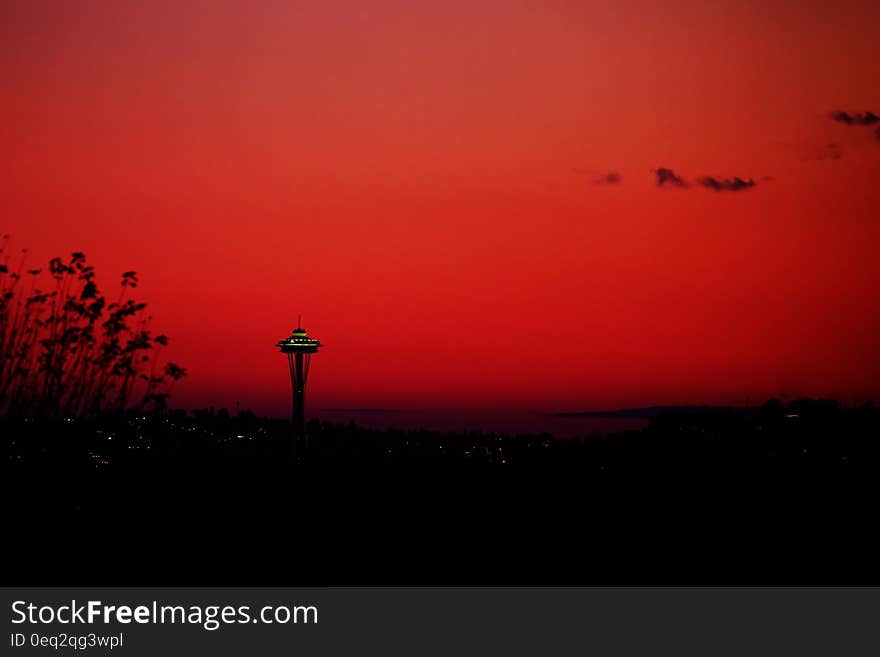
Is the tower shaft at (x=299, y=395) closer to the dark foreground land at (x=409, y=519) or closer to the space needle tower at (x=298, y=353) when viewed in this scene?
the space needle tower at (x=298, y=353)

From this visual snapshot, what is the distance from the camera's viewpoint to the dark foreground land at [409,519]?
11.3 metres

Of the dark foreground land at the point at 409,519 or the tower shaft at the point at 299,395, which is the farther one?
the tower shaft at the point at 299,395

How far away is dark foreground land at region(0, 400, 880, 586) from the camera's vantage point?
1131 cm

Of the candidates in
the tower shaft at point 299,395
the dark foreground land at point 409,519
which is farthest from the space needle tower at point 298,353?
the dark foreground land at point 409,519

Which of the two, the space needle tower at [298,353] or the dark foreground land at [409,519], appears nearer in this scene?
the dark foreground land at [409,519]

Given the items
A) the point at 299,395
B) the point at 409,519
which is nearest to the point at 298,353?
the point at 299,395

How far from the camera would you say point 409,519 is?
12.8 metres

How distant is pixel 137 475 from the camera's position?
14703 millimetres

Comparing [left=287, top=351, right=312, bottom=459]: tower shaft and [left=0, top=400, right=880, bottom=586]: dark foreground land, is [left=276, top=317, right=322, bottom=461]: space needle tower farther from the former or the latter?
[left=0, top=400, right=880, bottom=586]: dark foreground land

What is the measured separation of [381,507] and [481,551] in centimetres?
195

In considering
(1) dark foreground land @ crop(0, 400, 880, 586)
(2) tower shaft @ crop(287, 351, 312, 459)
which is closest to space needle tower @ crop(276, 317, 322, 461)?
(2) tower shaft @ crop(287, 351, 312, 459)

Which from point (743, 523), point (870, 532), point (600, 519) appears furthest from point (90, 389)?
point (870, 532)

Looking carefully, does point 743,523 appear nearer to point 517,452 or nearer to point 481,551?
point 481,551

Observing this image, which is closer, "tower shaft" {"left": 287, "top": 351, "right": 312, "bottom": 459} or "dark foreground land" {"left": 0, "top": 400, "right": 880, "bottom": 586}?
"dark foreground land" {"left": 0, "top": 400, "right": 880, "bottom": 586}
